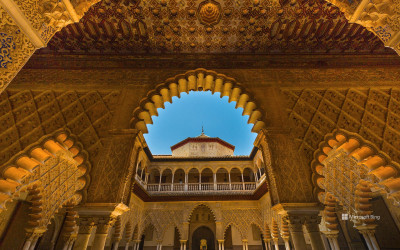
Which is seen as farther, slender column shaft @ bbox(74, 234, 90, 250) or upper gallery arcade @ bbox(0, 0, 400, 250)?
upper gallery arcade @ bbox(0, 0, 400, 250)

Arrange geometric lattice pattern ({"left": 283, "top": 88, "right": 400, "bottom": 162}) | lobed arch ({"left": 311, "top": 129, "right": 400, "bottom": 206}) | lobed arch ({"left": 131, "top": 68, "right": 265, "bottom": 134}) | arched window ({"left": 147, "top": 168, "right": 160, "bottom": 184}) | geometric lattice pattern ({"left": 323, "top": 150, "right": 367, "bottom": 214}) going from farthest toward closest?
arched window ({"left": 147, "top": 168, "right": 160, "bottom": 184}) < geometric lattice pattern ({"left": 323, "top": 150, "right": 367, "bottom": 214}) < lobed arch ({"left": 131, "top": 68, "right": 265, "bottom": 134}) < geometric lattice pattern ({"left": 283, "top": 88, "right": 400, "bottom": 162}) < lobed arch ({"left": 311, "top": 129, "right": 400, "bottom": 206})

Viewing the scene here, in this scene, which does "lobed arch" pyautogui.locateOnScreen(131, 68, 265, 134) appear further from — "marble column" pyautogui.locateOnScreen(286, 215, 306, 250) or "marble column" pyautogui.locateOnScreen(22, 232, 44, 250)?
"marble column" pyautogui.locateOnScreen(22, 232, 44, 250)

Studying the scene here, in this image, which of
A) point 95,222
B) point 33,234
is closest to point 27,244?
point 33,234

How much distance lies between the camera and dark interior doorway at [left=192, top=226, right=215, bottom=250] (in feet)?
37.2

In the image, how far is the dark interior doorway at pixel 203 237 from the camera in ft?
37.2

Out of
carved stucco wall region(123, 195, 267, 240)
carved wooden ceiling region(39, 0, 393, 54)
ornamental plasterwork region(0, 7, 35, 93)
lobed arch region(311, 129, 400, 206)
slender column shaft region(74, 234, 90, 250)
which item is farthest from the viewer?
carved stucco wall region(123, 195, 267, 240)

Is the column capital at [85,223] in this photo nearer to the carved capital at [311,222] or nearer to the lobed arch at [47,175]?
the lobed arch at [47,175]

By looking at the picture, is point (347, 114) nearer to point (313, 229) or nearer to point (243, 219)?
point (313, 229)

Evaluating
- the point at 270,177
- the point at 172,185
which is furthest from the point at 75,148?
the point at 172,185

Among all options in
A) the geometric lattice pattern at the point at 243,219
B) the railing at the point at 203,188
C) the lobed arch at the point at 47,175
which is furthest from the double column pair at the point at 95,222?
the geometric lattice pattern at the point at 243,219

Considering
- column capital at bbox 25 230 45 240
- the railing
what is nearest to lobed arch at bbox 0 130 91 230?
column capital at bbox 25 230 45 240

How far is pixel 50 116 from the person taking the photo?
9.28 ft

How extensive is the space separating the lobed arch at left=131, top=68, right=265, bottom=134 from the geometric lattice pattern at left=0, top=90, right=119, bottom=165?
0.54m

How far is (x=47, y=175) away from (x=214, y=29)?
5246 millimetres
